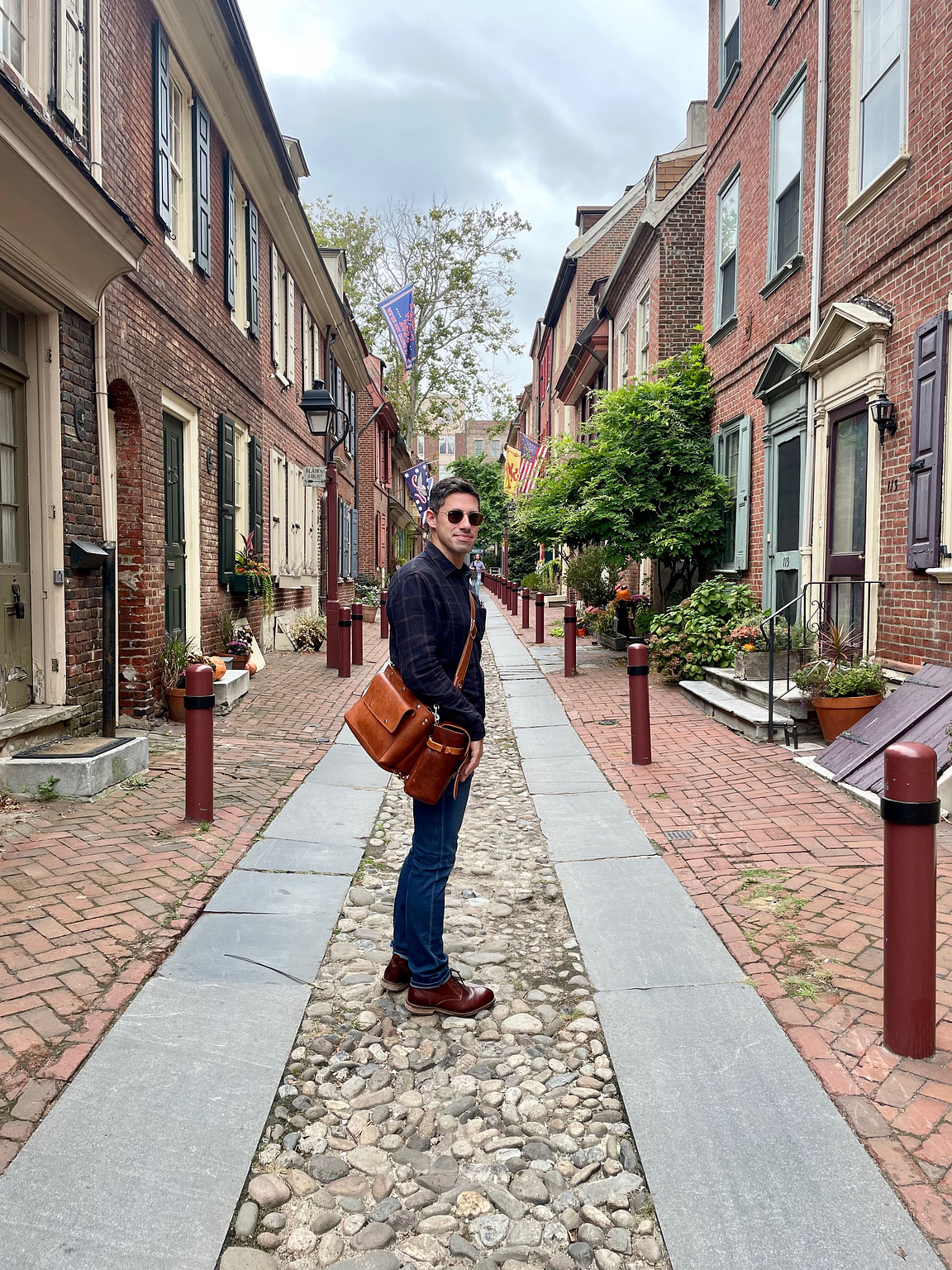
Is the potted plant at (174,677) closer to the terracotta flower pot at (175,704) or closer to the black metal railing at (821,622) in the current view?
the terracotta flower pot at (175,704)

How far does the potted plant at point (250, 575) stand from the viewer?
35.3ft

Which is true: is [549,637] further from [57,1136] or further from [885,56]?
[57,1136]

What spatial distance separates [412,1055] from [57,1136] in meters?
1.08

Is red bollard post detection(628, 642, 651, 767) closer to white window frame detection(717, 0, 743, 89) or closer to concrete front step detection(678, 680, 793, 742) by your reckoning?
concrete front step detection(678, 680, 793, 742)

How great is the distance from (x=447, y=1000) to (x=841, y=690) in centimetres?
462

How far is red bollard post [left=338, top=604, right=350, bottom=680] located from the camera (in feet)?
36.9

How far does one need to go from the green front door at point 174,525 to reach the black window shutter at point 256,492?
112 inches

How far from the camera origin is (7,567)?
220 inches

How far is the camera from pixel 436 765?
2.90 metres

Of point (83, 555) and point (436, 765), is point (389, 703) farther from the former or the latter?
point (83, 555)

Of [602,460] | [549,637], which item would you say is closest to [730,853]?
[602,460]

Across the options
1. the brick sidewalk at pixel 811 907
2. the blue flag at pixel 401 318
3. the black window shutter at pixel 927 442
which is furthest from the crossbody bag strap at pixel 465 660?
the blue flag at pixel 401 318

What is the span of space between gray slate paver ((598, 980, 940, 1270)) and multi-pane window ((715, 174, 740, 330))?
1050 cm

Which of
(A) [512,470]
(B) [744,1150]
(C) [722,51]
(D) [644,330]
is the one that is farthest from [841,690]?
(A) [512,470]
